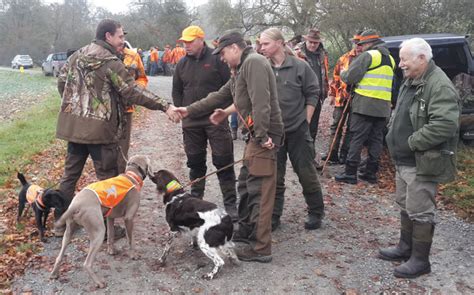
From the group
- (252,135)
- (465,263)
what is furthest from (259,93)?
(465,263)

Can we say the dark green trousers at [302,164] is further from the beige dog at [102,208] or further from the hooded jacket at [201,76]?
the beige dog at [102,208]

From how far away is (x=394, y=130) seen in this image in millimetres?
4504

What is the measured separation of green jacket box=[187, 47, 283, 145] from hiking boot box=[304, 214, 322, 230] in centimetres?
142

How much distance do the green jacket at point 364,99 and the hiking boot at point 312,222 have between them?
229 centimetres

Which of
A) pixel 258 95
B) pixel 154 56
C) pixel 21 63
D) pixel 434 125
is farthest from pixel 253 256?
pixel 21 63

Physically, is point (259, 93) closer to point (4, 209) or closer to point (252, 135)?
point (252, 135)

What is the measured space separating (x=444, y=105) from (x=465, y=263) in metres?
1.88

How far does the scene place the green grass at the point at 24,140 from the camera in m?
8.51

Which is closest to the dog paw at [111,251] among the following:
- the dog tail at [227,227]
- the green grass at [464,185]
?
the dog tail at [227,227]

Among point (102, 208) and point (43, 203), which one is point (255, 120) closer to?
point (102, 208)

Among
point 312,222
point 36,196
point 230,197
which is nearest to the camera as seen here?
point 36,196

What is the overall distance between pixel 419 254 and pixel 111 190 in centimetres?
317

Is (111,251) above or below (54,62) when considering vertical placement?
below

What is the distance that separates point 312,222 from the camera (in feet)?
18.6
